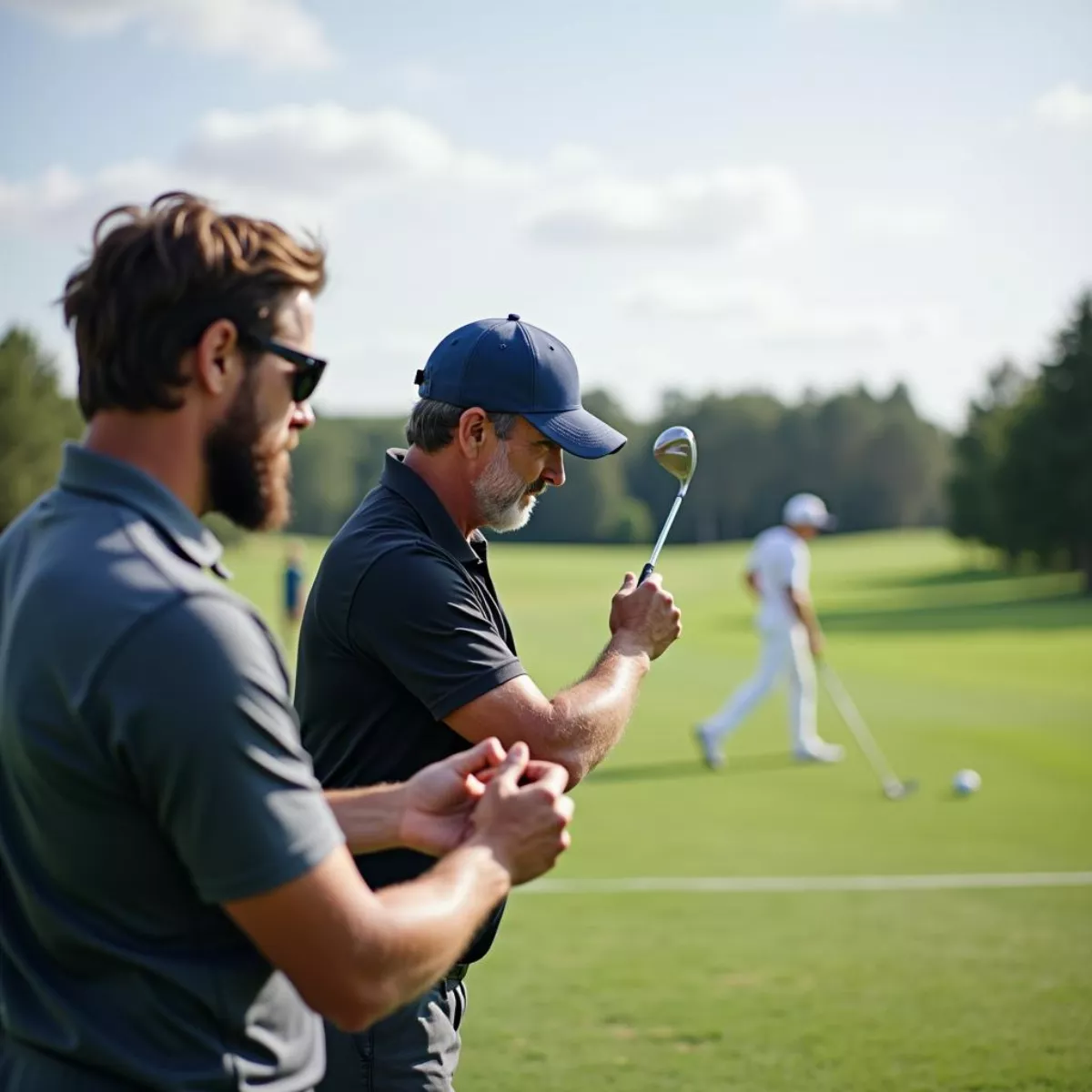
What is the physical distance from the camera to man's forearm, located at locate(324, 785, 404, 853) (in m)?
3.00

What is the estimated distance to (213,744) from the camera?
2.09 metres

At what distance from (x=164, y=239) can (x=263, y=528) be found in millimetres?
484

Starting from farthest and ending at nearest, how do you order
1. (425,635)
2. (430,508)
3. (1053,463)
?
(1053,463), (430,508), (425,635)

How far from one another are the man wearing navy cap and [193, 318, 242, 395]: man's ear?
1.41m

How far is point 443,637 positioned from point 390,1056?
1.04 meters

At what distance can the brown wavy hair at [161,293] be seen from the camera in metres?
2.28

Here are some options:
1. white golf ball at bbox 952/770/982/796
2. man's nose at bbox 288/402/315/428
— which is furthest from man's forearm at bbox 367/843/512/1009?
white golf ball at bbox 952/770/982/796

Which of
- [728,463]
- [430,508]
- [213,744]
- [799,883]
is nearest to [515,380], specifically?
[430,508]

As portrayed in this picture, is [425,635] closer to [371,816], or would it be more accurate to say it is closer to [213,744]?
[371,816]

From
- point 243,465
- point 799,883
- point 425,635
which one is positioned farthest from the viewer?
point 799,883

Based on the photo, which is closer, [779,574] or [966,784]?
[966,784]

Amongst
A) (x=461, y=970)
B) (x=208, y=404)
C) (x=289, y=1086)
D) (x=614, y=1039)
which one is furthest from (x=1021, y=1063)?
(x=208, y=404)

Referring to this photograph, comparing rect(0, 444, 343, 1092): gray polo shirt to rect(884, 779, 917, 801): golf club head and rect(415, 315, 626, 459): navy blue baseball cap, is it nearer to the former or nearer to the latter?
rect(415, 315, 626, 459): navy blue baseball cap

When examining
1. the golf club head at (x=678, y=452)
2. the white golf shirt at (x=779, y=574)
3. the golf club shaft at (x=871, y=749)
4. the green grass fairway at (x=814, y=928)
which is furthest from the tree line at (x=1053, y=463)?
the golf club head at (x=678, y=452)
